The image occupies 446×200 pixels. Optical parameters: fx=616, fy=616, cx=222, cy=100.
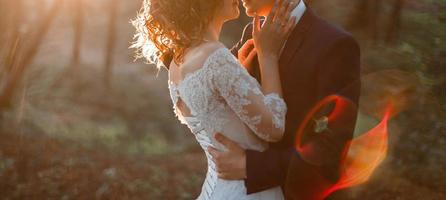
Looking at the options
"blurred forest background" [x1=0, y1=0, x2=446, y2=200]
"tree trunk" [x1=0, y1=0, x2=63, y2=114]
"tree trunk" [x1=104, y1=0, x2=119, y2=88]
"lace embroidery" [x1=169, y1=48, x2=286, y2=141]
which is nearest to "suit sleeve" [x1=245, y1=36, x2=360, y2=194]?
"lace embroidery" [x1=169, y1=48, x2=286, y2=141]

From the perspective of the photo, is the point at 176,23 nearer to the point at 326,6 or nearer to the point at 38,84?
the point at 326,6

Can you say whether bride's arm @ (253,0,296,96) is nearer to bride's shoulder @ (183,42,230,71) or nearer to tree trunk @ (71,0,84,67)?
bride's shoulder @ (183,42,230,71)

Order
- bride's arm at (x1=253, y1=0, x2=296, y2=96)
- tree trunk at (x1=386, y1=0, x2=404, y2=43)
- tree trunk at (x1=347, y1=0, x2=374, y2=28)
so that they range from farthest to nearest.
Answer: tree trunk at (x1=347, y1=0, x2=374, y2=28)
tree trunk at (x1=386, y1=0, x2=404, y2=43)
bride's arm at (x1=253, y1=0, x2=296, y2=96)

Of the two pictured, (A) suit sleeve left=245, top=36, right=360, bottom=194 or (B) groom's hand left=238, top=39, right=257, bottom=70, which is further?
(B) groom's hand left=238, top=39, right=257, bottom=70

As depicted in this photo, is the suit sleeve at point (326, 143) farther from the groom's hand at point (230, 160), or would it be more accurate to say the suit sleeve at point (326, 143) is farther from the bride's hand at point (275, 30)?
the bride's hand at point (275, 30)

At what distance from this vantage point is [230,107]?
2721 millimetres

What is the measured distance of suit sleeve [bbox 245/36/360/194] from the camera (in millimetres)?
2537

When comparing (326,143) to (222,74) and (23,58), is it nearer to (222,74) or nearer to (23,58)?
(222,74)

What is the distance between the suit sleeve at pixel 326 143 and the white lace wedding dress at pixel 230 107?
10 cm

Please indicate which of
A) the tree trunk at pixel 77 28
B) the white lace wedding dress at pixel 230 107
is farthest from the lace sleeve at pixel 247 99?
the tree trunk at pixel 77 28

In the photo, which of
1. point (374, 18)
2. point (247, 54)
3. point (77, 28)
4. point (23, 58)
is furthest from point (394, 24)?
point (77, 28)

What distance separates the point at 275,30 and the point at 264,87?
0.84 feet

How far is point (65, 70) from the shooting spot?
13.6m

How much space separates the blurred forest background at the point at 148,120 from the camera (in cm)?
745
